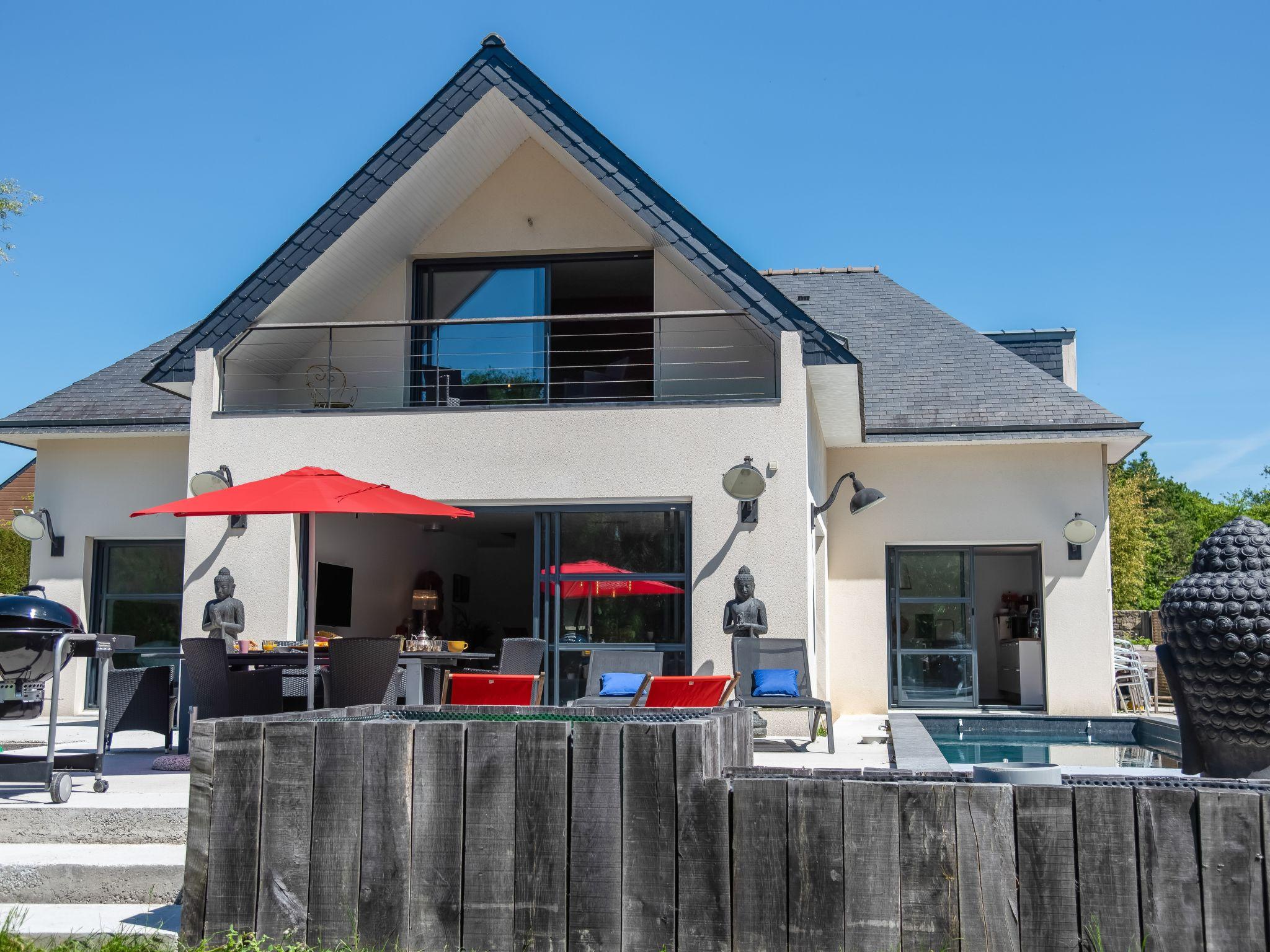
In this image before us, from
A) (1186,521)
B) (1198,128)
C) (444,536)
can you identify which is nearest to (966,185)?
(1198,128)

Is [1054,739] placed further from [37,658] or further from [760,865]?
[37,658]

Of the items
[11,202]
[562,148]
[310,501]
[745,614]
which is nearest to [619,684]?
[745,614]

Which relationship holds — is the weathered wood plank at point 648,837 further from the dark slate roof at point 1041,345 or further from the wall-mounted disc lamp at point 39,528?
the dark slate roof at point 1041,345

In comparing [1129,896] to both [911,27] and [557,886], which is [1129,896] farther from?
[911,27]

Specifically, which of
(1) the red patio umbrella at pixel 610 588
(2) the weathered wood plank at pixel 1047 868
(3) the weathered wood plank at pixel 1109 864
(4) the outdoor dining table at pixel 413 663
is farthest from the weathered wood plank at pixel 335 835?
(1) the red patio umbrella at pixel 610 588

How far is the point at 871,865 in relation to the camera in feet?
11.5

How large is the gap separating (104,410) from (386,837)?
39.0 feet

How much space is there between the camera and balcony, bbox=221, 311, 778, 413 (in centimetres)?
1216

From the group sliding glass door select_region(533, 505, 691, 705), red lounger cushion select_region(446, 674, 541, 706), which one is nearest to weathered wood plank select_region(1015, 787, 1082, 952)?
red lounger cushion select_region(446, 674, 541, 706)

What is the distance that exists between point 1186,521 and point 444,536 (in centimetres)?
4692

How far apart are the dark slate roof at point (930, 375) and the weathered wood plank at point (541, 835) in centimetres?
925

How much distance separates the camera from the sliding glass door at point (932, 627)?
14.7 metres

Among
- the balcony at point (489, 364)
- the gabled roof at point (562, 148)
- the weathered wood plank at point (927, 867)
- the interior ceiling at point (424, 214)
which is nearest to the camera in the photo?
the weathered wood plank at point (927, 867)

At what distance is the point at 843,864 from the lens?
351cm
